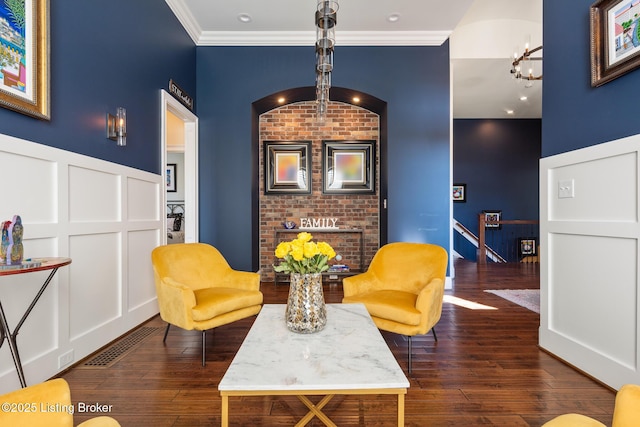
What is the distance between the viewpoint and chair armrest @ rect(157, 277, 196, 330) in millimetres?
2199

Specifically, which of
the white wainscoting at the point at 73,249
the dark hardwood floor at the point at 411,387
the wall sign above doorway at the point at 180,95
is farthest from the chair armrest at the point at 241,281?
the wall sign above doorway at the point at 180,95

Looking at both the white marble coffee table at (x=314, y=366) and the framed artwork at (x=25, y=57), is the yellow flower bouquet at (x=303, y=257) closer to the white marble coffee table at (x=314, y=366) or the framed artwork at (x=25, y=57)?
the white marble coffee table at (x=314, y=366)

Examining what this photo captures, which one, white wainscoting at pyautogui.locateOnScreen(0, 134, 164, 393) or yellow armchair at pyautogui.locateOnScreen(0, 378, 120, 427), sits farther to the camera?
white wainscoting at pyautogui.locateOnScreen(0, 134, 164, 393)

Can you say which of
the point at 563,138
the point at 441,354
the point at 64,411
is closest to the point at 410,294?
the point at 441,354

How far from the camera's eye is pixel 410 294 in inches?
100

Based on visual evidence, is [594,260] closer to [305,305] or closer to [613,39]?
[613,39]

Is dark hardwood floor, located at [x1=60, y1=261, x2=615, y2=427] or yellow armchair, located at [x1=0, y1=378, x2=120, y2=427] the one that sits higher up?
yellow armchair, located at [x1=0, y1=378, x2=120, y2=427]

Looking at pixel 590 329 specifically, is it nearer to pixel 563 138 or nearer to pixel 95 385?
pixel 563 138

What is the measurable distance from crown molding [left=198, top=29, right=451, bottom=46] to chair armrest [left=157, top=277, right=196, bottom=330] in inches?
134

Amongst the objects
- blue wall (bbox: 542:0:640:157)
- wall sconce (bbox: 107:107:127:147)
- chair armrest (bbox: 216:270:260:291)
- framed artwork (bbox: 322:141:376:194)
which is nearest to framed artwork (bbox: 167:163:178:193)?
framed artwork (bbox: 322:141:376:194)

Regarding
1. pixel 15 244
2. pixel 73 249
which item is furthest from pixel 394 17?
pixel 15 244

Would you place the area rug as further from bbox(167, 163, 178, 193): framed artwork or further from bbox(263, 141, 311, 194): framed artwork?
bbox(167, 163, 178, 193): framed artwork

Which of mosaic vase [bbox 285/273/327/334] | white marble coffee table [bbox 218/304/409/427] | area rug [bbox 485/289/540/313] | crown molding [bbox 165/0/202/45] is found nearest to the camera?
white marble coffee table [bbox 218/304/409/427]

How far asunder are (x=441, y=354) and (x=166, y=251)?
232 cm
